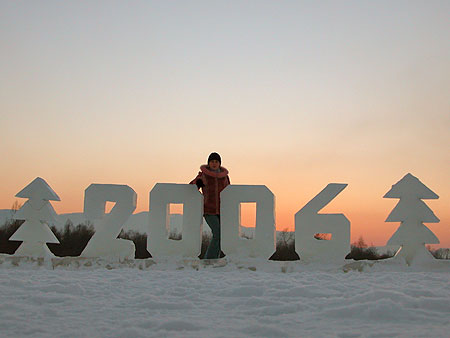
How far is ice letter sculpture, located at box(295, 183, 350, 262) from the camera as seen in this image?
630 centimetres

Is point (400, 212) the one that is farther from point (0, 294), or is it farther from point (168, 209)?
point (0, 294)

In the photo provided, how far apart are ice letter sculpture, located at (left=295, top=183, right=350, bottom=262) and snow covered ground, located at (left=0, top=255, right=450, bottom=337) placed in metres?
2.68

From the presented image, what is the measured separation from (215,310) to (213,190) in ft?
14.0

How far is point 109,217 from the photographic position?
6.71 m

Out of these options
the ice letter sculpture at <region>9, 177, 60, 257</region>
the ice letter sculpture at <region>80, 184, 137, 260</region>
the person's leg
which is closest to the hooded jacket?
the person's leg

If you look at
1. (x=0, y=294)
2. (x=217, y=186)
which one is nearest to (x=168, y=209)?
(x=217, y=186)

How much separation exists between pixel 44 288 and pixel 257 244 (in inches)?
147

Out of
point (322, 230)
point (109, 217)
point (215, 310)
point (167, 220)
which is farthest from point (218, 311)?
point (109, 217)

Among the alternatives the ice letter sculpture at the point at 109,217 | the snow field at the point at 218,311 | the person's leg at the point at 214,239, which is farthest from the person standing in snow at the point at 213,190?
the snow field at the point at 218,311

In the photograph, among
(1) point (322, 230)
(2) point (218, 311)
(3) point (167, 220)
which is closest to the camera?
(2) point (218, 311)

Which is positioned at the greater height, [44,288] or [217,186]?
[217,186]

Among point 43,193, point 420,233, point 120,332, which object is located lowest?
point 120,332

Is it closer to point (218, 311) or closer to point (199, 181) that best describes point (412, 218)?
point (199, 181)

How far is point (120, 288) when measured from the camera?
3338 millimetres
